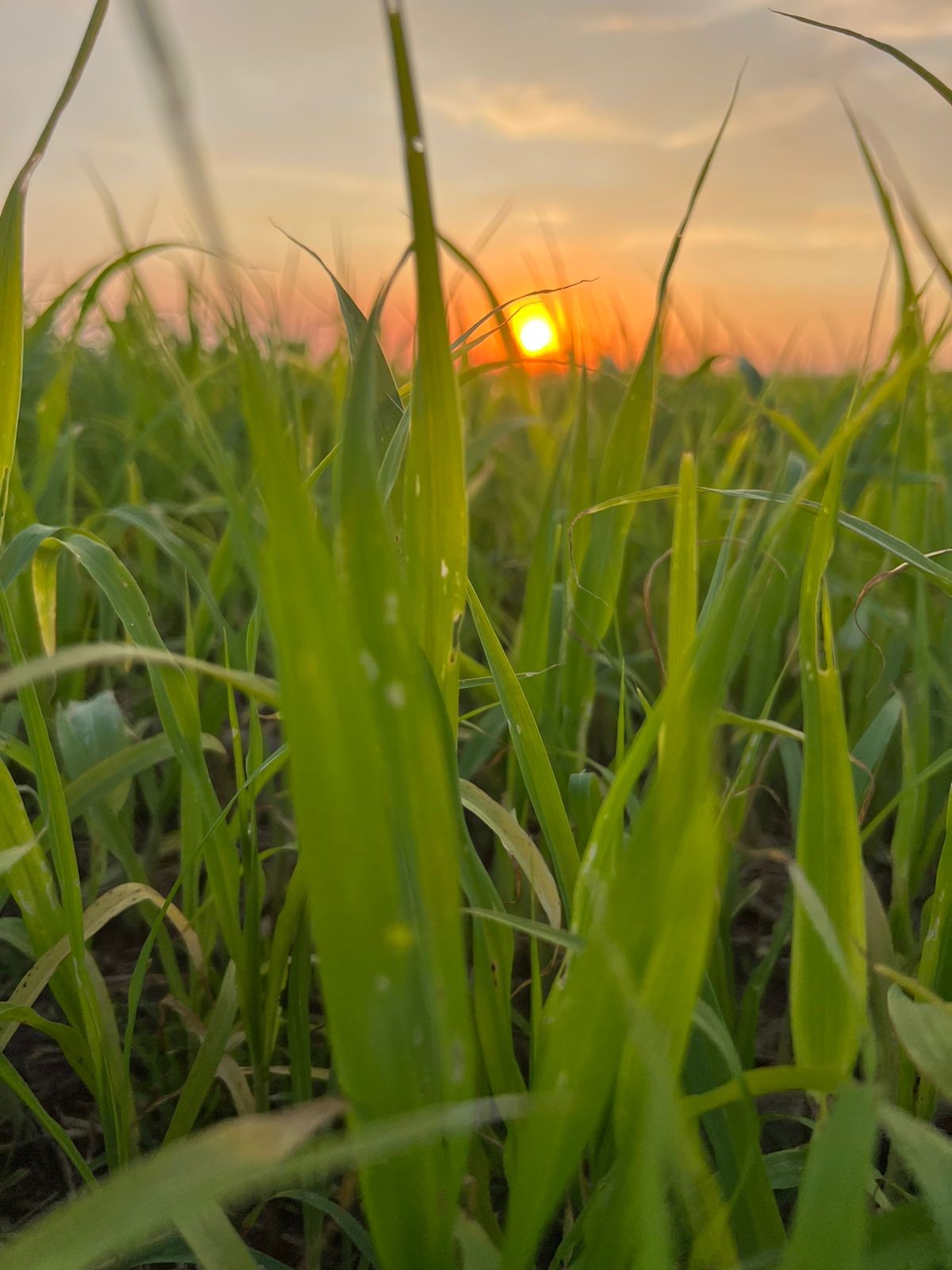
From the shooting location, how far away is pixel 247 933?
485 millimetres

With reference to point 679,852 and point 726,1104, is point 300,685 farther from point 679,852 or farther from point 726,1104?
point 726,1104

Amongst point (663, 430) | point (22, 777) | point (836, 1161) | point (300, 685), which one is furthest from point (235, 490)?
point (663, 430)

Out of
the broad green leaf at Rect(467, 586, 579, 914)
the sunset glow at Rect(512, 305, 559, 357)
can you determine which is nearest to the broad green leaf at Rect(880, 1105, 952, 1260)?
the broad green leaf at Rect(467, 586, 579, 914)

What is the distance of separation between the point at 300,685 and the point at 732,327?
1591mm

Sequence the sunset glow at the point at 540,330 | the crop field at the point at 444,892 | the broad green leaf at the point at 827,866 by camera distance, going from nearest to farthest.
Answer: the crop field at the point at 444,892
the broad green leaf at the point at 827,866
the sunset glow at the point at 540,330

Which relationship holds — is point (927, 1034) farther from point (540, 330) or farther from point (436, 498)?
point (540, 330)

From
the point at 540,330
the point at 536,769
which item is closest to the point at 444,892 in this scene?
the point at 536,769

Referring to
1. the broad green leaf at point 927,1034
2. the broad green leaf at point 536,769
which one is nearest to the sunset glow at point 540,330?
the broad green leaf at point 536,769

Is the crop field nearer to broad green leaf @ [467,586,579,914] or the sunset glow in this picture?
broad green leaf @ [467,586,579,914]

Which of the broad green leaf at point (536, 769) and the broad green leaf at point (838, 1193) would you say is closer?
the broad green leaf at point (838, 1193)

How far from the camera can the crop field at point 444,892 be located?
0.28 metres

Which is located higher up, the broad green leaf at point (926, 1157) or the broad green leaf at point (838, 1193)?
the broad green leaf at point (838, 1193)

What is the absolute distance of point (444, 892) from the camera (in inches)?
12.2

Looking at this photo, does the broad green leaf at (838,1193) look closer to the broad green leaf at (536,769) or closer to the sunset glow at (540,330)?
the broad green leaf at (536,769)
